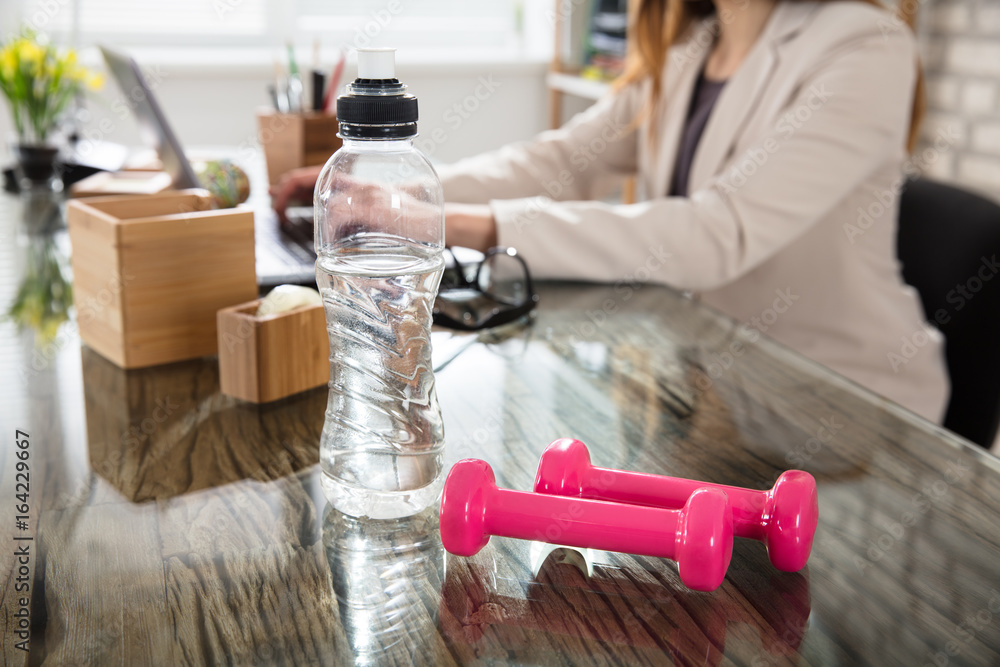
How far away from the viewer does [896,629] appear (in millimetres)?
447

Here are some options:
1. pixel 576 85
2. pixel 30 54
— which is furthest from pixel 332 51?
pixel 30 54

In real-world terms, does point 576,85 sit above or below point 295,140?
above

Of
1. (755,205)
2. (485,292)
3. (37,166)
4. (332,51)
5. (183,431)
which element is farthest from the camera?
(332,51)

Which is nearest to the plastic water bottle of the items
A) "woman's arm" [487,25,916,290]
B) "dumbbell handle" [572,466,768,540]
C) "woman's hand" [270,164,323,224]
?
"dumbbell handle" [572,466,768,540]

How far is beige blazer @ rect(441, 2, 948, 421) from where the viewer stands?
1.10 meters

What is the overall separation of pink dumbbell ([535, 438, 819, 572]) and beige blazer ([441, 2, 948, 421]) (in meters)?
0.57

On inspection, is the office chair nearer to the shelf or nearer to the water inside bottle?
the water inside bottle

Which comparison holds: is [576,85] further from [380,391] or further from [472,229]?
[380,391]

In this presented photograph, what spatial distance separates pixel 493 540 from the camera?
520 millimetres

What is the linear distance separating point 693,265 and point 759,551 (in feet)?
2.21

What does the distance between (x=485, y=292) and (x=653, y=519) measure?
554 mm

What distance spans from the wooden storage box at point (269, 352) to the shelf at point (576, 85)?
2.34 metres

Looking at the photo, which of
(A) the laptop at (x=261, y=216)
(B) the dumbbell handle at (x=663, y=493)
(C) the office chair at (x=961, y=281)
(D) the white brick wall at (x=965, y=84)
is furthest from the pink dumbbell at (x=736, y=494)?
(D) the white brick wall at (x=965, y=84)

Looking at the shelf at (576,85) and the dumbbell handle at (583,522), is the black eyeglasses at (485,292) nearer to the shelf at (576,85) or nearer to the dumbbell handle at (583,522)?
the dumbbell handle at (583,522)
